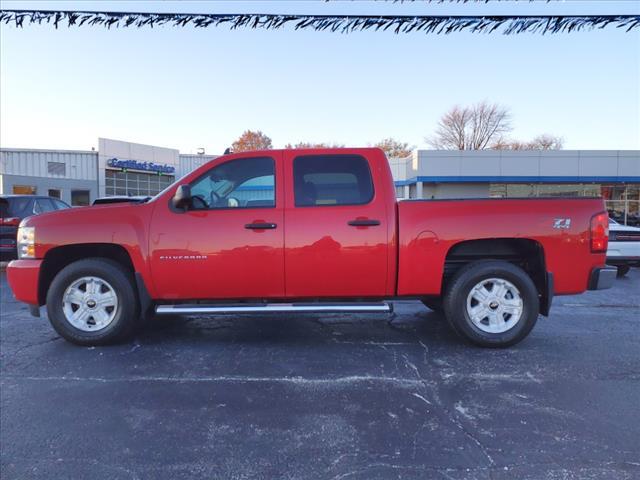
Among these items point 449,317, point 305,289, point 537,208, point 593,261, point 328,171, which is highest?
point 328,171

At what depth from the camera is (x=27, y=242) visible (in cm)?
435

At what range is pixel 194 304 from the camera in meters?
4.38

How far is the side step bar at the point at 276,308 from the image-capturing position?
4.17 m

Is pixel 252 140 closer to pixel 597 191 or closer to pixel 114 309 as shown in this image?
pixel 597 191

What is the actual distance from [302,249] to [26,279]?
283cm

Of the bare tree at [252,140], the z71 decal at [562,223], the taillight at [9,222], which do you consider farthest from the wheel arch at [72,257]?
the bare tree at [252,140]

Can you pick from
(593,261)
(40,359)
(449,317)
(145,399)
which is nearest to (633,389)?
(593,261)

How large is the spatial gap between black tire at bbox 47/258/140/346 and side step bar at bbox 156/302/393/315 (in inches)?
13.7

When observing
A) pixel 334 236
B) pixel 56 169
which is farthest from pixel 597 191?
pixel 56 169

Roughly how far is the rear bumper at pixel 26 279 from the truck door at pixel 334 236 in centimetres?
257

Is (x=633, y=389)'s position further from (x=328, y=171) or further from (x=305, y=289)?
(x=328, y=171)

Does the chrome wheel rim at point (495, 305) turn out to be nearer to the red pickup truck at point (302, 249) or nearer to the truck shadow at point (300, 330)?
the red pickup truck at point (302, 249)

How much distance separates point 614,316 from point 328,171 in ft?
15.0

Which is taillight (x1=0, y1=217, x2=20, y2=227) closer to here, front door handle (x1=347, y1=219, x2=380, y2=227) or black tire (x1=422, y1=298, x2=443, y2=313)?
front door handle (x1=347, y1=219, x2=380, y2=227)
